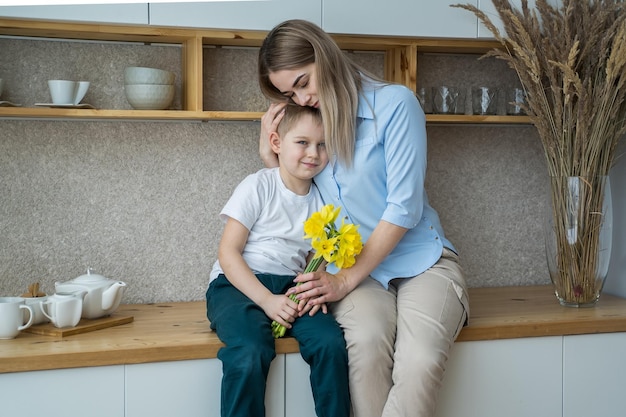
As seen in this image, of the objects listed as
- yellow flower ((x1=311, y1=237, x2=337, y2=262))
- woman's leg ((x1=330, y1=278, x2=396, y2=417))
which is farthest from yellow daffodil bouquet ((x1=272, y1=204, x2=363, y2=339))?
woman's leg ((x1=330, y1=278, x2=396, y2=417))

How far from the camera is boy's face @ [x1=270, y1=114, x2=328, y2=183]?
2.11 metres

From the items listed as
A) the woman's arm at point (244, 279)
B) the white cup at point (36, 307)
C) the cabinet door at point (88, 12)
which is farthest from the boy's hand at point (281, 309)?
the cabinet door at point (88, 12)

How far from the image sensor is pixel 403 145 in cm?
208

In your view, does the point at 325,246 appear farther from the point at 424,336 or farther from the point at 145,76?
the point at 145,76

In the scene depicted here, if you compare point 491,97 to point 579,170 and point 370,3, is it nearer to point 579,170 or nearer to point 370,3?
point 579,170

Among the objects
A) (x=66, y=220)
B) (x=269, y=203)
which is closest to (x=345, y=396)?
(x=269, y=203)

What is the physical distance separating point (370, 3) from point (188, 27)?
52 cm

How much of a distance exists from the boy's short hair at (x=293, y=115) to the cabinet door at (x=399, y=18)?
0.89 ft

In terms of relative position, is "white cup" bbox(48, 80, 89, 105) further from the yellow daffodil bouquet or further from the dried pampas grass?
the dried pampas grass

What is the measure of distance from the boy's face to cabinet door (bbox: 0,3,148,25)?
1.63ft

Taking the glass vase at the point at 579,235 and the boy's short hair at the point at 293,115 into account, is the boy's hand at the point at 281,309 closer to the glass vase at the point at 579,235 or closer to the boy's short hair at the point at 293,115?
the boy's short hair at the point at 293,115

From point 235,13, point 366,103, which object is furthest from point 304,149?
point 235,13

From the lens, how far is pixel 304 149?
6.98 feet

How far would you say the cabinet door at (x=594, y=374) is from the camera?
222 cm
